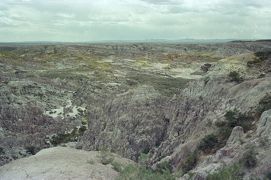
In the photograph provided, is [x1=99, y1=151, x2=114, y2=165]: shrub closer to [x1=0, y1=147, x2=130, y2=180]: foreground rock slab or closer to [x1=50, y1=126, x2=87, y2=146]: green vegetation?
[x1=0, y1=147, x2=130, y2=180]: foreground rock slab

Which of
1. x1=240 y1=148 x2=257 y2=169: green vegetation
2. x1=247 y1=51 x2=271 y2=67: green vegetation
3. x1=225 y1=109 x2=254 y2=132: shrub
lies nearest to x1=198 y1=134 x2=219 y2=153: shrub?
x1=225 y1=109 x2=254 y2=132: shrub

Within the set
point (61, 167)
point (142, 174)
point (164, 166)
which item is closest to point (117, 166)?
point (61, 167)

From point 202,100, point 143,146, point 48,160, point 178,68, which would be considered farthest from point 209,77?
point 178,68

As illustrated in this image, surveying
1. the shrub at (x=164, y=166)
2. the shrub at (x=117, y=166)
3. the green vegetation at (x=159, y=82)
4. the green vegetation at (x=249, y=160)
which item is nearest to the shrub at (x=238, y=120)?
the shrub at (x=164, y=166)

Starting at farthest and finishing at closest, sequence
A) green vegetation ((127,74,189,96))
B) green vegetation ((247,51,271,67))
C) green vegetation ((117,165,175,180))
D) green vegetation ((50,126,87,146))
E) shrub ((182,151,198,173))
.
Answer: green vegetation ((127,74,189,96)) < green vegetation ((50,126,87,146)) < green vegetation ((247,51,271,67)) < shrub ((182,151,198,173)) < green vegetation ((117,165,175,180))

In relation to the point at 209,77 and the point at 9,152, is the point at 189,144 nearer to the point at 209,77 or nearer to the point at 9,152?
the point at 209,77

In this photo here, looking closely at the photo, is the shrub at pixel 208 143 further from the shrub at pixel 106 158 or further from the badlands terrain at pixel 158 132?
the shrub at pixel 106 158
